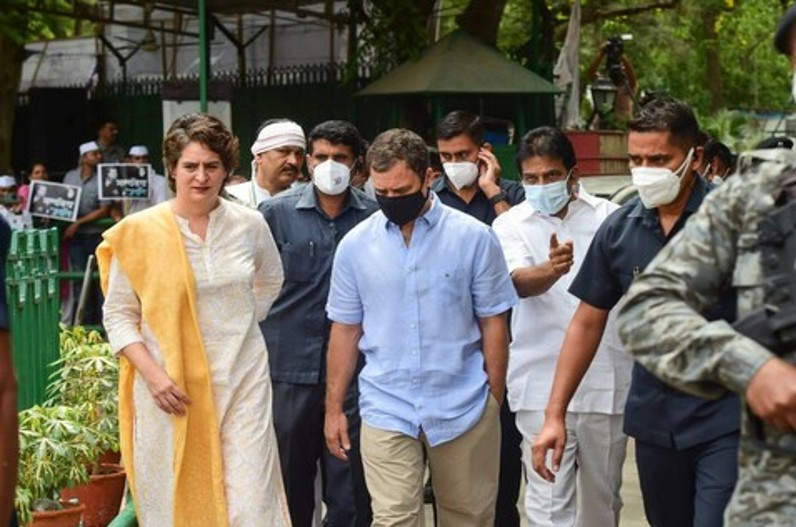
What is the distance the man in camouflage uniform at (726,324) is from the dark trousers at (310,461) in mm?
4054

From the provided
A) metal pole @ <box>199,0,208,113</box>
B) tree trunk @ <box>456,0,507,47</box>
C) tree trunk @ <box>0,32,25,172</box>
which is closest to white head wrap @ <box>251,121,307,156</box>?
metal pole @ <box>199,0,208,113</box>

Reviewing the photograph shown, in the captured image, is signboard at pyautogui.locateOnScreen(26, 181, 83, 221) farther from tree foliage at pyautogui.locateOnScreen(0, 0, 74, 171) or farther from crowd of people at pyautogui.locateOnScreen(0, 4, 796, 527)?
crowd of people at pyautogui.locateOnScreen(0, 4, 796, 527)

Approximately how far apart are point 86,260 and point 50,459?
7.94 m

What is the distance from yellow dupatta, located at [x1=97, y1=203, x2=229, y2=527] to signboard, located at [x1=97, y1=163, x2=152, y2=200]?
7.29 metres

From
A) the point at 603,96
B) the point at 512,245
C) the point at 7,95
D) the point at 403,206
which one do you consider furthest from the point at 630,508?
the point at 7,95

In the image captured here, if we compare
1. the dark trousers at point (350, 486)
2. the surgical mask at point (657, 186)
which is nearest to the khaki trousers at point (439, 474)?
the dark trousers at point (350, 486)

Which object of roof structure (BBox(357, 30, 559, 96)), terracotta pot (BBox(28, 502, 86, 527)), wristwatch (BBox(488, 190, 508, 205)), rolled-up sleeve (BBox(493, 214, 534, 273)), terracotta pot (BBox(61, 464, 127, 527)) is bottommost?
terracotta pot (BBox(61, 464, 127, 527))

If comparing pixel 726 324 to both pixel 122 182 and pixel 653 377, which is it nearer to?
pixel 653 377

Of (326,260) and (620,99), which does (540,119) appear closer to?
(620,99)

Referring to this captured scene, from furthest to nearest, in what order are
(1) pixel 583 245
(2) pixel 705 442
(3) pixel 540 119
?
1. (3) pixel 540 119
2. (1) pixel 583 245
3. (2) pixel 705 442

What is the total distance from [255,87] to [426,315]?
12011 mm

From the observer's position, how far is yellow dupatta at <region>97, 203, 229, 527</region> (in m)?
6.64

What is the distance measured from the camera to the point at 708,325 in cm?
351

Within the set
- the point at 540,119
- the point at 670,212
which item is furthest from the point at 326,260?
the point at 540,119
